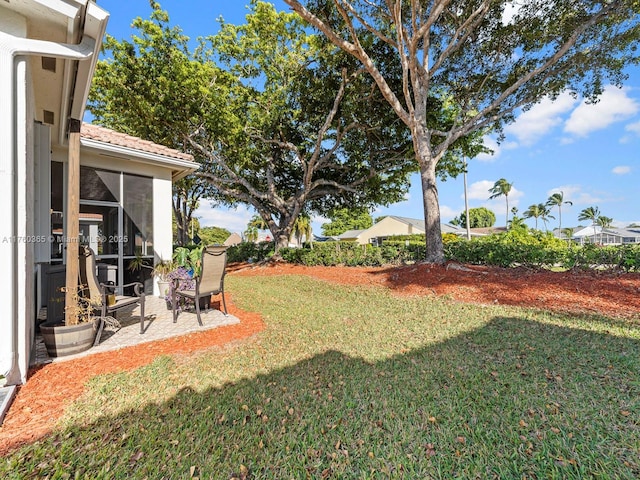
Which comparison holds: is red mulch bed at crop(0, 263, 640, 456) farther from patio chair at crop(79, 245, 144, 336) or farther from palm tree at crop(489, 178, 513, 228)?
palm tree at crop(489, 178, 513, 228)

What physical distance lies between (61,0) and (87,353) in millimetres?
4006

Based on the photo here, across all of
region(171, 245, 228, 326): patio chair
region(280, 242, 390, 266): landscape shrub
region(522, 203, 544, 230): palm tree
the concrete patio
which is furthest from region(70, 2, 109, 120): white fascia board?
region(522, 203, 544, 230): palm tree

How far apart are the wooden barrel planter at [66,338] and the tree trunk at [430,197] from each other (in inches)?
360

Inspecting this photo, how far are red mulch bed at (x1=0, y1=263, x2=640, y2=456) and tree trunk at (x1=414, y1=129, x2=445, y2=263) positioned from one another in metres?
0.68

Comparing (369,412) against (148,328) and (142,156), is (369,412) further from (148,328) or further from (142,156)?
(142,156)

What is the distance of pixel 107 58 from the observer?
11.9 metres

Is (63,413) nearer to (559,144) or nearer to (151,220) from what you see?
(151,220)

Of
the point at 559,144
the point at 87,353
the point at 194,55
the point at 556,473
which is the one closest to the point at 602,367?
the point at 556,473

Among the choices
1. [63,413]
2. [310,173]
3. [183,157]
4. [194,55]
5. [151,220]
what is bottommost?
[63,413]

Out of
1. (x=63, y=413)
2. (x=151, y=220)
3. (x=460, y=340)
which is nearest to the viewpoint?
(x=63, y=413)

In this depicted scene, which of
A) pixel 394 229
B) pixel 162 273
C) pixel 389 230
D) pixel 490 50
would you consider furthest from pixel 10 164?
pixel 389 230

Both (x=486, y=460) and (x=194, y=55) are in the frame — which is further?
(x=194, y=55)

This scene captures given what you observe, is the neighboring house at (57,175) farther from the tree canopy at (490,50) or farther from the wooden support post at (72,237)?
the tree canopy at (490,50)

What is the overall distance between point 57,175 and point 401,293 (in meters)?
8.67
